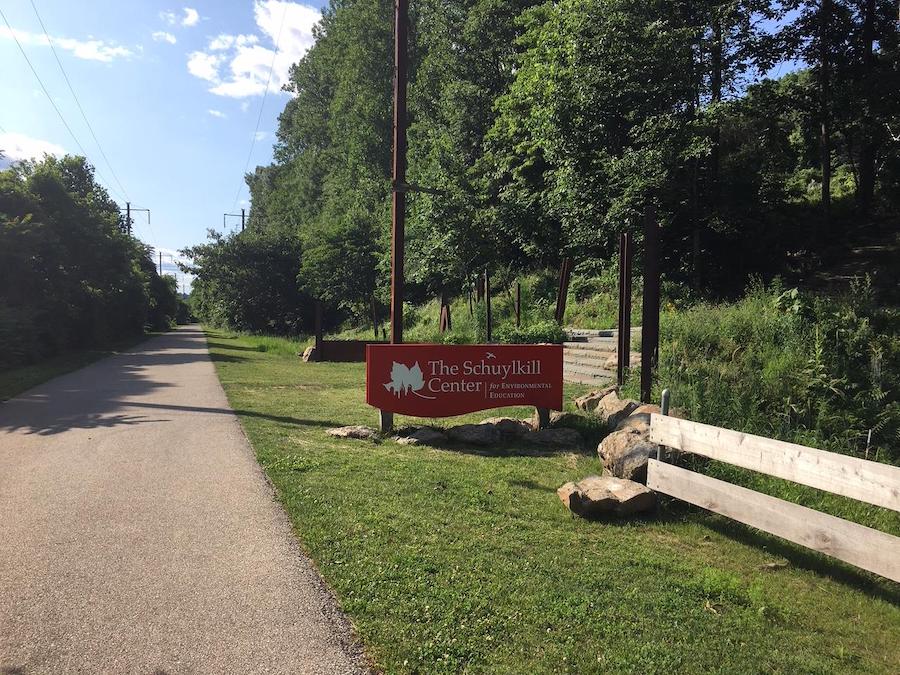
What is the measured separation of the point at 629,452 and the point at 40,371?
652 inches

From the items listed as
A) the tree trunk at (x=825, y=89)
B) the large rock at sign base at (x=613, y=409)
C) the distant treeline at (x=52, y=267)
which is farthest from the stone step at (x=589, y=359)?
the distant treeline at (x=52, y=267)

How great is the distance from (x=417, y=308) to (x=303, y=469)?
27361 millimetres

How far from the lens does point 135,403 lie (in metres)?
10.8

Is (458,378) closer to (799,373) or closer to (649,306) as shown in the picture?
(649,306)

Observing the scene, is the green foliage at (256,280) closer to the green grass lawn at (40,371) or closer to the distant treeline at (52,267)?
the distant treeline at (52,267)

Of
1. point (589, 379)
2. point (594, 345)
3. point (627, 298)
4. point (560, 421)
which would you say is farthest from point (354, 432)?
point (594, 345)

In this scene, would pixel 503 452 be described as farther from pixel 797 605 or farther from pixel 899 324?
pixel 899 324

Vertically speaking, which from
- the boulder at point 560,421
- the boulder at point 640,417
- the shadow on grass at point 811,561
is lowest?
the shadow on grass at point 811,561

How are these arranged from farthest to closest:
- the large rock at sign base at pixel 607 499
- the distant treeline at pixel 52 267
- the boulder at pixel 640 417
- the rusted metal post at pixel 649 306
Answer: the distant treeline at pixel 52 267, the rusted metal post at pixel 649 306, the boulder at pixel 640 417, the large rock at sign base at pixel 607 499

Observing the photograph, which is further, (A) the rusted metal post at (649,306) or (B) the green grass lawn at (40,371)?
(B) the green grass lawn at (40,371)

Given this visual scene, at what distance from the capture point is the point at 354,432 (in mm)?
8312

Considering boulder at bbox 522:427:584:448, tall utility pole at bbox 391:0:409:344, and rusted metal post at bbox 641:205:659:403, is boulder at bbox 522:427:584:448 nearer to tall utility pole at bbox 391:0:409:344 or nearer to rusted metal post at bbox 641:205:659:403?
rusted metal post at bbox 641:205:659:403

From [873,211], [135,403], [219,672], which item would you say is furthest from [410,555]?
[873,211]

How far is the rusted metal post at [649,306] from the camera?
26.5 ft
